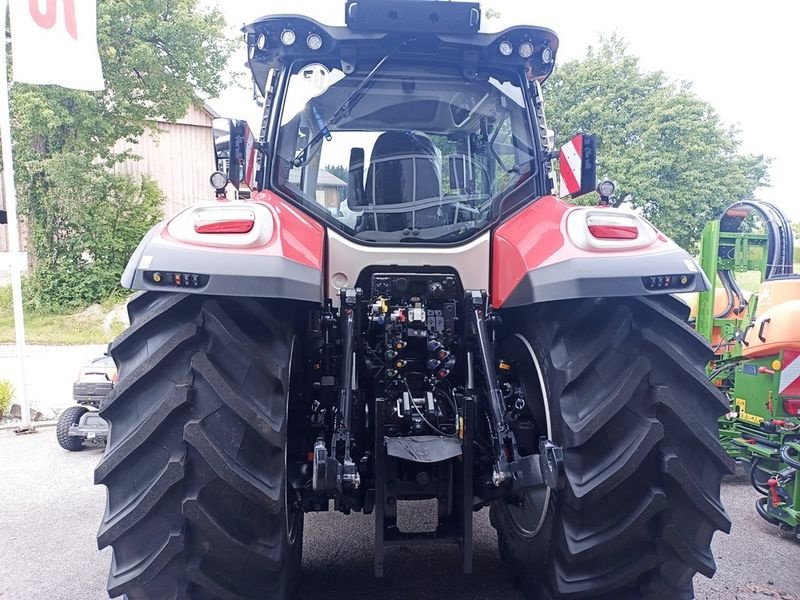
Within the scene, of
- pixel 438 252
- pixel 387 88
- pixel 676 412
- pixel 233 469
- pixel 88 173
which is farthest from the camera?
pixel 88 173

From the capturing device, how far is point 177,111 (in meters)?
14.4

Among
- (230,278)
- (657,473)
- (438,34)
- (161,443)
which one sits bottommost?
(657,473)

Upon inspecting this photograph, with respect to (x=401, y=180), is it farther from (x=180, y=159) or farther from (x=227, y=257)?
(x=180, y=159)

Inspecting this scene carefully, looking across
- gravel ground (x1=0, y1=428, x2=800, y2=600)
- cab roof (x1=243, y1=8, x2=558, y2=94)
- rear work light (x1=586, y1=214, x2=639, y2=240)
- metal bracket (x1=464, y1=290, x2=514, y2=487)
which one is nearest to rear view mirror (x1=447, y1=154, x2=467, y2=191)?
cab roof (x1=243, y1=8, x2=558, y2=94)

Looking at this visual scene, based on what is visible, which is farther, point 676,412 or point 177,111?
point 177,111

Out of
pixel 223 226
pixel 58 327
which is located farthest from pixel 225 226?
pixel 58 327

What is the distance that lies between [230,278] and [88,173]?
14.1 metres

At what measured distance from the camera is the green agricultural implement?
3.83 meters

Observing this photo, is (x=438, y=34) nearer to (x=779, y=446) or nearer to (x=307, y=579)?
(x=307, y=579)

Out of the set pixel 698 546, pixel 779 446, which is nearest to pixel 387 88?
pixel 698 546

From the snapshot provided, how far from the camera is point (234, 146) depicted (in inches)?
104

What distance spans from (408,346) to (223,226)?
89 centimetres

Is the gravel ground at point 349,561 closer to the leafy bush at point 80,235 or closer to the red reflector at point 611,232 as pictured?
the red reflector at point 611,232

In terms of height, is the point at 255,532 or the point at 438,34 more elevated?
the point at 438,34
